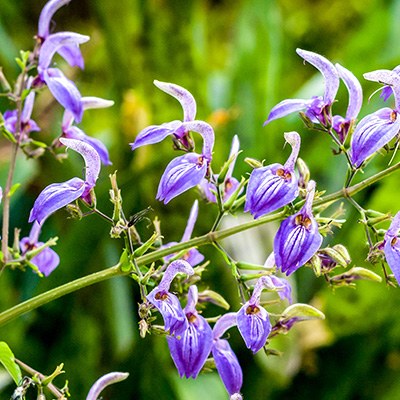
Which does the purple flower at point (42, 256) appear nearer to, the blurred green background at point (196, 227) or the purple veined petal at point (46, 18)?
the purple veined petal at point (46, 18)

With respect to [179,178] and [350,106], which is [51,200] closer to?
[179,178]

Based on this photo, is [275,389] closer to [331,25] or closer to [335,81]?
[335,81]

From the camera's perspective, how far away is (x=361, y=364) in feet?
3.70

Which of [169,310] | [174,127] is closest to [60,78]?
[174,127]

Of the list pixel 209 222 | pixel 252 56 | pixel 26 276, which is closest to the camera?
pixel 26 276

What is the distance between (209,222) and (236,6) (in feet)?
3.83

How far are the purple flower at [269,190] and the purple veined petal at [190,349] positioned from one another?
108 millimetres

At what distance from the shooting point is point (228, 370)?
1.52 ft

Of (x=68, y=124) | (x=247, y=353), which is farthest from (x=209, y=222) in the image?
(x=68, y=124)

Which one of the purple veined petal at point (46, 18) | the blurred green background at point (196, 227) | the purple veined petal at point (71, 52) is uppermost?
the purple veined petal at point (46, 18)

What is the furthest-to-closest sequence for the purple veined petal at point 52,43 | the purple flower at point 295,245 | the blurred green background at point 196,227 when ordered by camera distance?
1. the blurred green background at point 196,227
2. the purple veined petal at point 52,43
3. the purple flower at point 295,245

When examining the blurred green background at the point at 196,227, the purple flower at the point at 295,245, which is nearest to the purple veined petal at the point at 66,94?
the purple flower at the point at 295,245

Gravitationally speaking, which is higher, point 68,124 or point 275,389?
point 68,124

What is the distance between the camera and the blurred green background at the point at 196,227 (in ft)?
3.43
